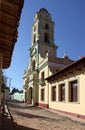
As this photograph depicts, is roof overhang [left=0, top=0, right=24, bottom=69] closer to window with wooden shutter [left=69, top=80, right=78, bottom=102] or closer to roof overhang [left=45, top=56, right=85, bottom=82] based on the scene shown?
roof overhang [left=45, top=56, right=85, bottom=82]

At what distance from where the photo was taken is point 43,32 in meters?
35.4

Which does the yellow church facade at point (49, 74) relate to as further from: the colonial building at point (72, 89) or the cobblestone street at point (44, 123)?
the cobblestone street at point (44, 123)

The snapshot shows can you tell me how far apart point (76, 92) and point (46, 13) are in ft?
77.4

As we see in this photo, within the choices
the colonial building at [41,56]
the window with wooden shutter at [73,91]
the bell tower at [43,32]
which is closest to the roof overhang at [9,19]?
the window with wooden shutter at [73,91]

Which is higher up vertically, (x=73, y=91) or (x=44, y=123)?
(x=73, y=91)

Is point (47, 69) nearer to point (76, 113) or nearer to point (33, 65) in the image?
point (33, 65)

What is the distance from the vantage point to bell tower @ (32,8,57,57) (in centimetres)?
3431

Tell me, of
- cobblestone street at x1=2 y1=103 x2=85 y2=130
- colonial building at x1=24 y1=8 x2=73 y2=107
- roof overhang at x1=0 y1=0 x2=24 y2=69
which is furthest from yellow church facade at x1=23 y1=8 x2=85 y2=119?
roof overhang at x1=0 y1=0 x2=24 y2=69

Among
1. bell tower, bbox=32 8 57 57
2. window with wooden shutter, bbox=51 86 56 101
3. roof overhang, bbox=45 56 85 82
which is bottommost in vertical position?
window with wooden shutter, bbox=51 86 56 101

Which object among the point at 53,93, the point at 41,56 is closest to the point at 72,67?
the point at 53,93

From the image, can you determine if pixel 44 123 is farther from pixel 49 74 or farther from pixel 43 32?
pixel 43 32

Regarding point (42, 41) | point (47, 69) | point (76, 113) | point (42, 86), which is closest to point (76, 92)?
point (76, 113)

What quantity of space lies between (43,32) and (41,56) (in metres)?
4.88

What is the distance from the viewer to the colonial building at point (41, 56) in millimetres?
28322
